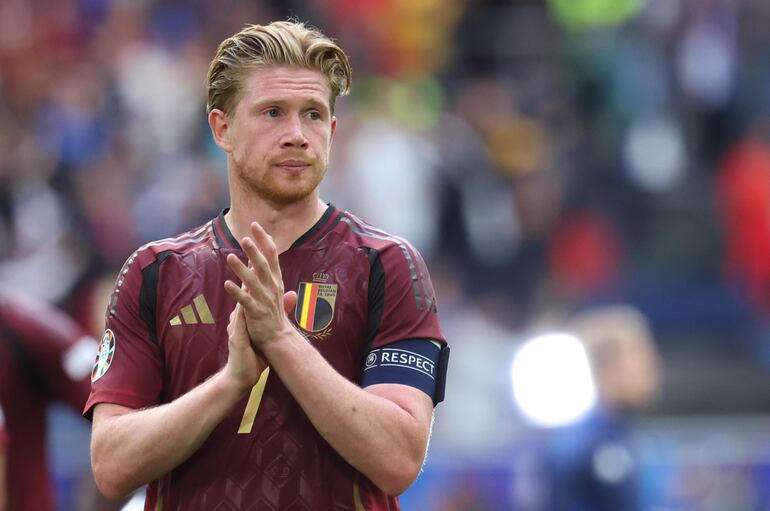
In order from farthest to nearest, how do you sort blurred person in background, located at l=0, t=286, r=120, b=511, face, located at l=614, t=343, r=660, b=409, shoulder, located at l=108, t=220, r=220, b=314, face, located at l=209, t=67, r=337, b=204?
face, located at l=614, t=343, r=660, b=409 < blurred person in background, located at l=0, t=286, r=120, b=511 < shoulder, located at l=108, t=220, r=220, b=314 < face, located at l=209, t=67, r=337, b=204

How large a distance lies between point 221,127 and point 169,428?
918 millimetres

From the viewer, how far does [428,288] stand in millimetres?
4047

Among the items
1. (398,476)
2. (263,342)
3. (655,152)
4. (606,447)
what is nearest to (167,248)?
(263,342)

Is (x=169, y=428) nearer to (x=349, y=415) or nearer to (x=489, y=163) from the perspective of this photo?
(x=349, y=415)

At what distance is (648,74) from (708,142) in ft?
3.07

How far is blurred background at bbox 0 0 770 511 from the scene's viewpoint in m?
12.0

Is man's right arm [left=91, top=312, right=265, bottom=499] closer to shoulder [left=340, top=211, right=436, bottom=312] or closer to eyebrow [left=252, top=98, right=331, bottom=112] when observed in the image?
shoulder [left=340, top=211, right=436, bottom=312]


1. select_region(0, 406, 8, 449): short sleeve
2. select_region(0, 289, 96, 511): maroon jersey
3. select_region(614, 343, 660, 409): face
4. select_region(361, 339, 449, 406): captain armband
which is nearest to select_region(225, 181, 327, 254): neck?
select_region(361, 339, 449, 406): captain armband

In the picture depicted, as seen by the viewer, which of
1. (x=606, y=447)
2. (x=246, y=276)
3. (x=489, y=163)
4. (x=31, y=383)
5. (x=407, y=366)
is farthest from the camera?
(x=489, y=163)

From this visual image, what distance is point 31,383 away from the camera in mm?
5445

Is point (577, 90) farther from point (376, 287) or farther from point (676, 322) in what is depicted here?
point (376, 287)

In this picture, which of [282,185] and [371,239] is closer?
[282,185]

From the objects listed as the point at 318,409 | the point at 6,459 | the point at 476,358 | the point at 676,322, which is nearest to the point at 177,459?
A: the point at 318,409

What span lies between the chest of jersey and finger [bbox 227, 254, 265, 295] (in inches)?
12.7
